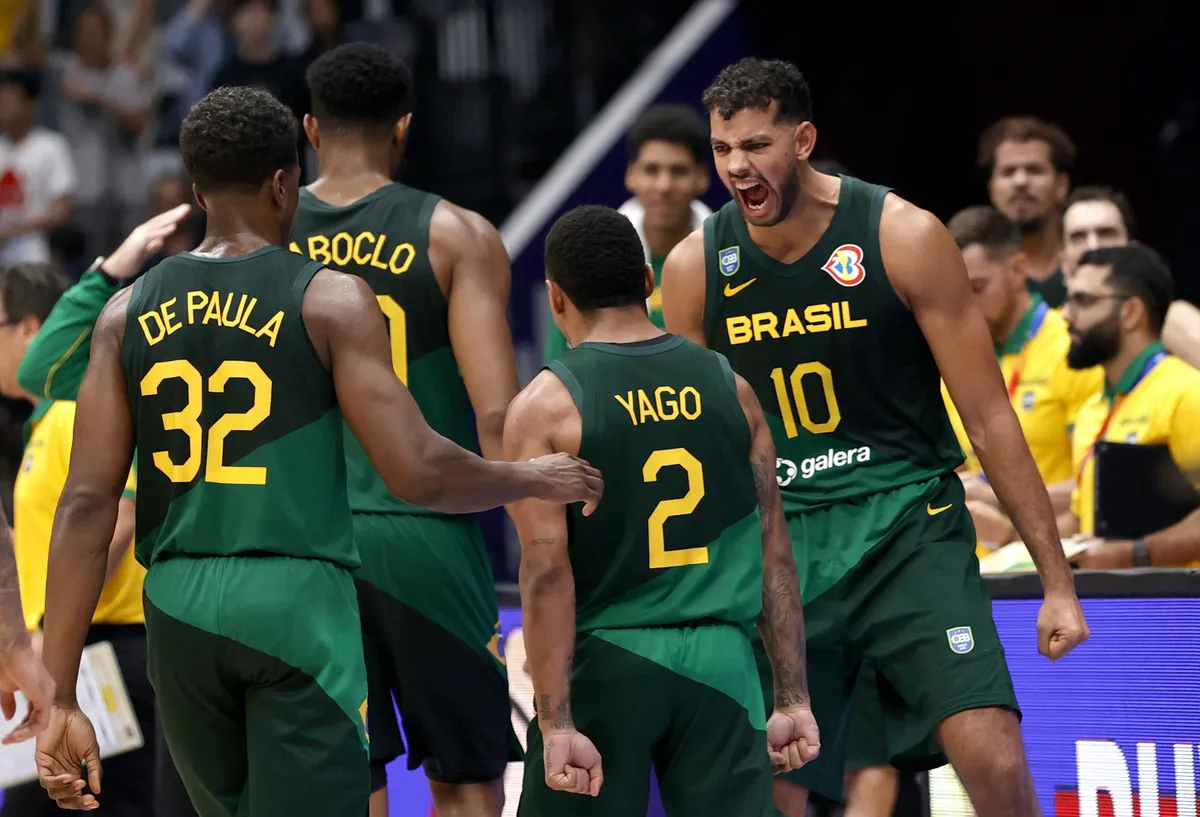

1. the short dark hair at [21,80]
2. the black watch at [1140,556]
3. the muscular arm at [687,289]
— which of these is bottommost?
the black watch at [1140,556]

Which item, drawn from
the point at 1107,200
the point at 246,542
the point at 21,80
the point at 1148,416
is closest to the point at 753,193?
the point at 246,542

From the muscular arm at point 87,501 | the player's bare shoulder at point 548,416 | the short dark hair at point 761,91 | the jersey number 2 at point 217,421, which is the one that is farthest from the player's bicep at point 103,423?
the short dark hair at point 761,91

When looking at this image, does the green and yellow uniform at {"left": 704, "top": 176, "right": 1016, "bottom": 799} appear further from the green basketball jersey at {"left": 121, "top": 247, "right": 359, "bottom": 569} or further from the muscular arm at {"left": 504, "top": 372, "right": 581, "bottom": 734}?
the green basketball jersey at {"left": 121, "top": 247, "right": 359, "bottom": 569}

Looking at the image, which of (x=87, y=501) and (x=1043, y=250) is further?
(x=1043, y=250)

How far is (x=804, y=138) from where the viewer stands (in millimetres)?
4812

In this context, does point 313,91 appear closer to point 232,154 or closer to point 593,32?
point 232,154

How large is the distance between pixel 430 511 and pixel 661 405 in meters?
1.19

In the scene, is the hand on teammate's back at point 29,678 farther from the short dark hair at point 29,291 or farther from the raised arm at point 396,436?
the short dark hair at point 29,291

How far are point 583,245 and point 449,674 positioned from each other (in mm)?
1446

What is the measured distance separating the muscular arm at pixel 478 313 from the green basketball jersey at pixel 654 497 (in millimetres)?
839

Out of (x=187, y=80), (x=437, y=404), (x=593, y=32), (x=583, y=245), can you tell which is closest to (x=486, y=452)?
(x=437, y=404)

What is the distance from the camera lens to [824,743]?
4.76m

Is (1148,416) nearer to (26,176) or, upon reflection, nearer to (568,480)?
(568,480)

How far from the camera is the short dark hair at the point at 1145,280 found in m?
6.73
